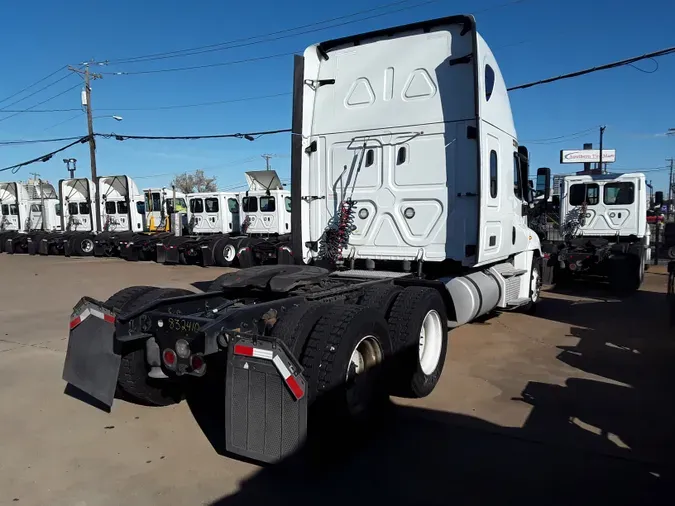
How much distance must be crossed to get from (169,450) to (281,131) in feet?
52.5

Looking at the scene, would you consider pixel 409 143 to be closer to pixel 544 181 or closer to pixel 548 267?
pixel 544 181

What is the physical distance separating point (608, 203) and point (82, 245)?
22473mm

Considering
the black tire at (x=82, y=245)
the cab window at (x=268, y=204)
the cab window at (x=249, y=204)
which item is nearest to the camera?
the cab window at (x=268, y=204)

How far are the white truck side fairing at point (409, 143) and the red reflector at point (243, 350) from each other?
3.45 meters

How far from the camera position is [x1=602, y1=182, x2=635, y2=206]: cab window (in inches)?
526

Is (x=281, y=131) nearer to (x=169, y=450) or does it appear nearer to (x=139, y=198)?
(x=139, y=198)

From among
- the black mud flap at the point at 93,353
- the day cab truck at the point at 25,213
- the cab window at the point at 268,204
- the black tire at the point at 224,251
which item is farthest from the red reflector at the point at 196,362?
the day cab truck at the point at 25,213

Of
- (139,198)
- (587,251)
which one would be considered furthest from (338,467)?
(139,198)

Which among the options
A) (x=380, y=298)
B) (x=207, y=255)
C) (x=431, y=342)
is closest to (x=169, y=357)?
(x=380, y=298)

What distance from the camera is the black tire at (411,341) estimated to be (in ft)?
15.0

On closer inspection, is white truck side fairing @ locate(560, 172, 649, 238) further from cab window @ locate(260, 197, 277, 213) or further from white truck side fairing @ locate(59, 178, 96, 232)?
white truck side fairing @ locate(59, 178, 96, 232)

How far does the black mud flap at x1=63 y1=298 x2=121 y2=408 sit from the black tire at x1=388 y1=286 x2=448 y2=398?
2326 mm

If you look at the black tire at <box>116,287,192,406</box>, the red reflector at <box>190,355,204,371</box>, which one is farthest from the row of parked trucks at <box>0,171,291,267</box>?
the red reflector at <box>190,355,204,371</box>

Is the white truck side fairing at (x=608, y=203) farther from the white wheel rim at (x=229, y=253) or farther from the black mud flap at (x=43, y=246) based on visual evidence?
the black mud flap at (x=43, y=246)
